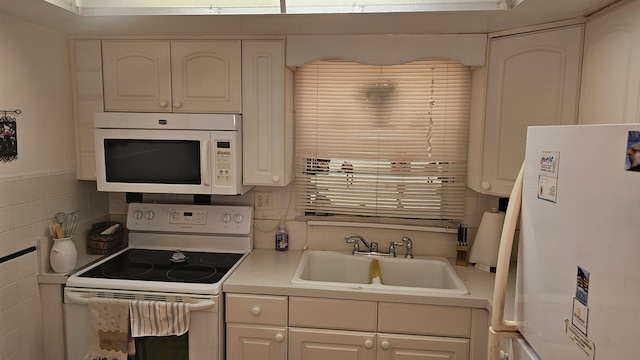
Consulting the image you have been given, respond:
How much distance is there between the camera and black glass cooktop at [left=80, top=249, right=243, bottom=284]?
200cm

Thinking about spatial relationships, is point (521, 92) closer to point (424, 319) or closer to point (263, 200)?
point (424, 319)

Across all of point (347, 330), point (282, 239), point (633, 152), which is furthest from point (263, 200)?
point (633, 152)

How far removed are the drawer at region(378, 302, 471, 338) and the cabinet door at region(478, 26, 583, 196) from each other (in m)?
0.62

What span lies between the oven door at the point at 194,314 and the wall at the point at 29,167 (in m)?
0.21

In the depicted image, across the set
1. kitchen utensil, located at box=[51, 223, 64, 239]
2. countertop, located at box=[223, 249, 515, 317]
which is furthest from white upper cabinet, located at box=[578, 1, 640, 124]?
kitchen utensil, located at box=[51, 223, 64, 239]

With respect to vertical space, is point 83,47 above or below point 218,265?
above

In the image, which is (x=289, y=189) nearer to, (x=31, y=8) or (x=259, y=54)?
(x=259, y=54)

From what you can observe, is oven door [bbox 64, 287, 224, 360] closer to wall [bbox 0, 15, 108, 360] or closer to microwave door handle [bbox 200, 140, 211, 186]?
wall [bbox 0, 15, 108, 360]

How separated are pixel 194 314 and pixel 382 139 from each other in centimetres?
137

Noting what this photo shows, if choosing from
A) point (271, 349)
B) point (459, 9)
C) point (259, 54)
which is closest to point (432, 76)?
point (459, 9)

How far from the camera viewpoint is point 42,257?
6.55ft

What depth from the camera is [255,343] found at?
196 centimetres

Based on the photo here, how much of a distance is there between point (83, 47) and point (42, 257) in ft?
3.60

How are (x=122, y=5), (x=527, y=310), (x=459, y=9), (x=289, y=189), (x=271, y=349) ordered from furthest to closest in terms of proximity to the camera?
(x=289, y=189), (x=271, y=349), (x=122, y=5), (x=459, y=9), (x=527, y=310)
